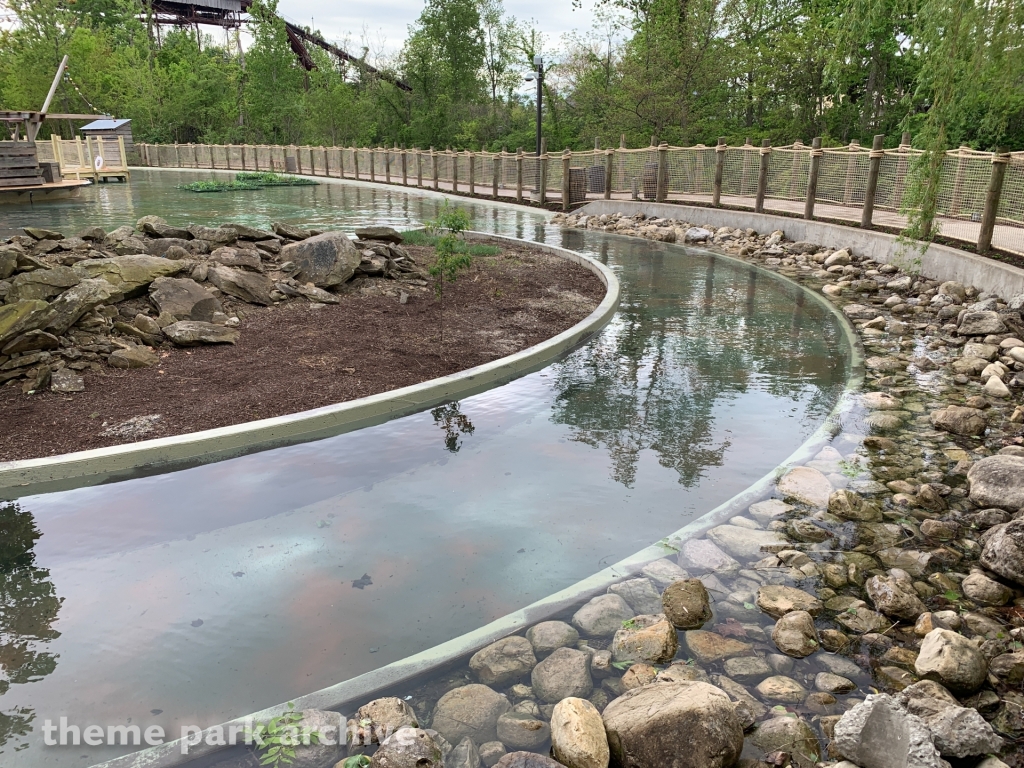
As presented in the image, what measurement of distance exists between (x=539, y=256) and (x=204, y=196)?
1819cm

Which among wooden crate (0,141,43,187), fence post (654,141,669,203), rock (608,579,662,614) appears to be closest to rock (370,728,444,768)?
rock (608,579,662,614)

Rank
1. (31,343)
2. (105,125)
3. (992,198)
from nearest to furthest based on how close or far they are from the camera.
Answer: (31,343) < (992,198) < (105,125)

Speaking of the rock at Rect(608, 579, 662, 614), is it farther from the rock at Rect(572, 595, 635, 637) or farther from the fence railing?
the fence railing

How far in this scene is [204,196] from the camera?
2672 centimetres

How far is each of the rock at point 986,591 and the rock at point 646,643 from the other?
1.62 m

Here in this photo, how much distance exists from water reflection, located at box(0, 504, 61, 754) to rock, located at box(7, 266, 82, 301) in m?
3.48

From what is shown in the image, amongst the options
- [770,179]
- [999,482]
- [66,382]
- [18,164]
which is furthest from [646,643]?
[18,164]

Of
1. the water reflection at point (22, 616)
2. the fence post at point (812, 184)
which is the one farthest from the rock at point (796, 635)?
the fence post at point (812, 184)

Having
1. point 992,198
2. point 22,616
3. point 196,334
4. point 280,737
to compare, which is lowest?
point 22,616

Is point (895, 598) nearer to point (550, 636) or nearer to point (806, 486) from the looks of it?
point (806, 486)

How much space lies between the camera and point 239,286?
879 cm

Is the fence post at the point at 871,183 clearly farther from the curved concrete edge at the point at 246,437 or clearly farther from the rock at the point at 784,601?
the rock at the point at 784,601

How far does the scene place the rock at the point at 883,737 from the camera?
2.52 meters

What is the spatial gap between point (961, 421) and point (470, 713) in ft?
15.9
